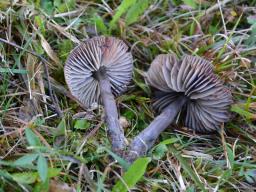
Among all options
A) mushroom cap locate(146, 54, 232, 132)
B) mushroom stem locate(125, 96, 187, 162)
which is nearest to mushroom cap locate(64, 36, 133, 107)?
mushroom cap locate(146, 54, 232, 132)

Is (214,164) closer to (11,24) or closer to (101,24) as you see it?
(101,24)

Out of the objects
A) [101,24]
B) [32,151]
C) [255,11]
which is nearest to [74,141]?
[32,151]

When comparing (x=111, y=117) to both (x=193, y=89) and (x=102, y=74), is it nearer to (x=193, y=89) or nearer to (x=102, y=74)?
(x=102, y=74)

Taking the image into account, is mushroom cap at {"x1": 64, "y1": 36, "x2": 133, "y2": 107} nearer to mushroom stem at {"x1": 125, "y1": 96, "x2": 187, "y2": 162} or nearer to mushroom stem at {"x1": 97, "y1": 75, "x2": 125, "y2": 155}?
mushroom stem at {"x1": 97, "y1": 75, "x2": 125, "y2": 155}

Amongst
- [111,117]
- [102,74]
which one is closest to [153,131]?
[111,117]

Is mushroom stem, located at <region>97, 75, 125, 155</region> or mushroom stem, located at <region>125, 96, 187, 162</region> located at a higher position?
mushroom stem, located at <region>97, 75, 125, 155</region>

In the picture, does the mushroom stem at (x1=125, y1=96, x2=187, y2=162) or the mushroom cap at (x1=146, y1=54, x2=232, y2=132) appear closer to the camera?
the mushroom stem at (x1=125, y1=96, x2=187, y2=162)

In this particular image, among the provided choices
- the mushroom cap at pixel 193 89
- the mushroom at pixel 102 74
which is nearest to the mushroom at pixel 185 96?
the mushroom cap at pixel 193 89
